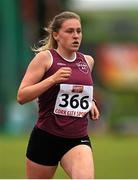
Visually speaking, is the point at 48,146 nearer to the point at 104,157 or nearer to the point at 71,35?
the point at 71,35

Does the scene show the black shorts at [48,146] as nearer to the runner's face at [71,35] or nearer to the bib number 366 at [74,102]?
the bib number 366 at [74,102]

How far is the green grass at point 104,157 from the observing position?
14.4m

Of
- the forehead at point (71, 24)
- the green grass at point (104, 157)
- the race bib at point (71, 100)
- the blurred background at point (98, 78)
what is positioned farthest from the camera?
the blurred background at point (98, 78)

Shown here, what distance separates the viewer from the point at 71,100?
8453 millimetres

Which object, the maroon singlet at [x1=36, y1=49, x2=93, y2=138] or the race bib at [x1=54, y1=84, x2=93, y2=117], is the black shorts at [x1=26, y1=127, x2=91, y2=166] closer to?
the maroon singlet at [x1=36, y1=49, x2=93, y2=138]

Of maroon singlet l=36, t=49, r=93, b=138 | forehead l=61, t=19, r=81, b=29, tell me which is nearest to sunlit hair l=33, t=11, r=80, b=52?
forehead l=61, t=19, r=81, b=29

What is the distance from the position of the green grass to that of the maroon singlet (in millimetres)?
5212

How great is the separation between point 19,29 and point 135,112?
9321 mm

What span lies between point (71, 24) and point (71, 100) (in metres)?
0.68

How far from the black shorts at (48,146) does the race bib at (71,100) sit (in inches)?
9.4

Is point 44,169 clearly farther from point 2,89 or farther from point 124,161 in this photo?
point 2,89

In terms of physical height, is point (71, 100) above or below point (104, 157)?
above

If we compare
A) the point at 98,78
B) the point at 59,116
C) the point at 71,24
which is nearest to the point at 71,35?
the point at 71,24

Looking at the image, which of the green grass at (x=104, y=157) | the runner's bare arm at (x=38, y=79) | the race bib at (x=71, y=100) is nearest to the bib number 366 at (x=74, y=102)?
the race bib at (x=71, y=100)
